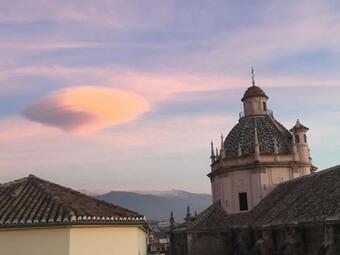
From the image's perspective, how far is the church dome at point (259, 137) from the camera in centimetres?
4181

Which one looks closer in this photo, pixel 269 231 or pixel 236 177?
pixel 269 231

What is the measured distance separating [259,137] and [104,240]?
2953 centimetres

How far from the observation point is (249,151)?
41.7 m

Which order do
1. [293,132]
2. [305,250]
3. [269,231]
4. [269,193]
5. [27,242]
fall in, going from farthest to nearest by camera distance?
[293,132] < [269,193] < [269,231] < [305,250] < [27,242]

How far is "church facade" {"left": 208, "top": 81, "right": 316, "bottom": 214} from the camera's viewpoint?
40750 mm

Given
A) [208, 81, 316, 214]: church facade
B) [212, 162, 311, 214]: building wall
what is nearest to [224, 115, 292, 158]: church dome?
[208, 81, 316, 214]: church facade

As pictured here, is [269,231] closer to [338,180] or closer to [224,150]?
[338,180]

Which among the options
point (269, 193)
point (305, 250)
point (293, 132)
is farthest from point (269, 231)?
point (293, 132)

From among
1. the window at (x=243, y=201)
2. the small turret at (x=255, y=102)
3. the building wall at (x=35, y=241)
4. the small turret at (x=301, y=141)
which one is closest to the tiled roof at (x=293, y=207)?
the window at (x=243, y=201)

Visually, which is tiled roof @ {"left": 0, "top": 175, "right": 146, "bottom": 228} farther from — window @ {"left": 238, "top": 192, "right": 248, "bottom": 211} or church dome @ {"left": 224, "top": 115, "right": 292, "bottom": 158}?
church dome @ {"left": 224, "top": 115, "right": 292, "bottom": 158}

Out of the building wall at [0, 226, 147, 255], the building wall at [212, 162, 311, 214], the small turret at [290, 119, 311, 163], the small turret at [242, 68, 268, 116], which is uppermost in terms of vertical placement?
the small turret at [242, 68, 268, 116]

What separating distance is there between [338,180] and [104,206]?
19.6m

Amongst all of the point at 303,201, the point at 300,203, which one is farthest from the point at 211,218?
the point at 303,201

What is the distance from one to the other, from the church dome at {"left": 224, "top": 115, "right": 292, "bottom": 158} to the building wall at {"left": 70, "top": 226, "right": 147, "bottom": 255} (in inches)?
1060
